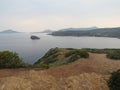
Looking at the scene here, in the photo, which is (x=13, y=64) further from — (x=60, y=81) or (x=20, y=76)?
(x=60, y=81)

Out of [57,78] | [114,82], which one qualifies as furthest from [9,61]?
[114,82]

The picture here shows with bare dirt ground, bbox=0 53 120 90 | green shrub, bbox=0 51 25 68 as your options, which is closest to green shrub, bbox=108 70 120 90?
bare dirt ground, bbox=0 53 120 90

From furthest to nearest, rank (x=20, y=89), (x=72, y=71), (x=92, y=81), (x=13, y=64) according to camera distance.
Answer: (x=13, y=64)
(x=72, y=71)
(x=92, y=81)
(x=20, y=89)

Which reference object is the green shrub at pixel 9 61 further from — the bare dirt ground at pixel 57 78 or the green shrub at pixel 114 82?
the green shrub at pixel 114 82

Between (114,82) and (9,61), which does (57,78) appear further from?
(9,61)

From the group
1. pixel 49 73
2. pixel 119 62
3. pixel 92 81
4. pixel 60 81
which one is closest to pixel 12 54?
pixel 49 73

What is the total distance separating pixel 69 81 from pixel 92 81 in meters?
1.89

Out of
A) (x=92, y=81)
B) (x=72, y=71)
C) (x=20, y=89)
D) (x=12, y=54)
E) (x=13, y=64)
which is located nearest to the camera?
(x=20, y=89)

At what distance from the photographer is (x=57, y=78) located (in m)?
18.0

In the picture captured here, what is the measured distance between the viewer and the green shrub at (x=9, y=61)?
21312mm

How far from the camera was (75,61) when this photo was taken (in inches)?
913

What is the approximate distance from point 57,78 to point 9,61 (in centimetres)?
637

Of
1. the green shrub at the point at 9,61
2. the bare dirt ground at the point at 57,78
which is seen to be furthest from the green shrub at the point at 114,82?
the green shrub at the point at 9,61

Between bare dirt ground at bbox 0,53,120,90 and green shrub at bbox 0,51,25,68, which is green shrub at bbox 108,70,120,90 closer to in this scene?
bare dirt ground at bbox 0,53,120,90
